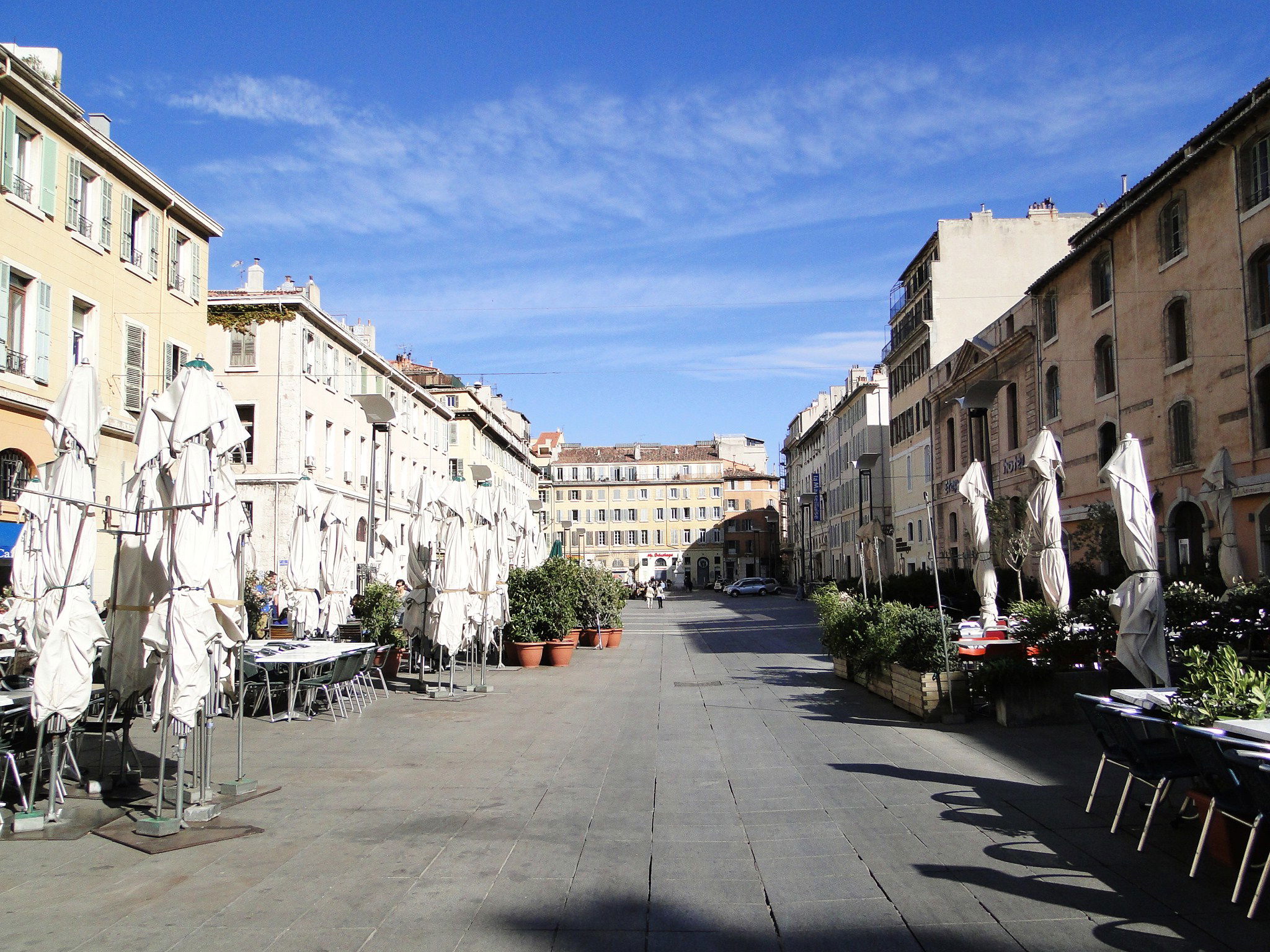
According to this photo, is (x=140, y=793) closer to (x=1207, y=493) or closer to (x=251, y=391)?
(x=1207, y=493)

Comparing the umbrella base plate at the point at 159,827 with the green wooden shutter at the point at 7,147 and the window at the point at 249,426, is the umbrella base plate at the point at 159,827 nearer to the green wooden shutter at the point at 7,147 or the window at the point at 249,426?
the green wooden shutter at the point at 7,147

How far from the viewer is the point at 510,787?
791 centimetres

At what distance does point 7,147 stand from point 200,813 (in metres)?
17.9

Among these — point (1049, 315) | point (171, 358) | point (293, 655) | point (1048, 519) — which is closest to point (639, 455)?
point (1049, 315)

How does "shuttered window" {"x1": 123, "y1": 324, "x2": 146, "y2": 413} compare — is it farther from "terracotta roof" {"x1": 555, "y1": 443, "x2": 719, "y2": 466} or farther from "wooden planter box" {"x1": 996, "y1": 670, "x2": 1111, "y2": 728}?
"terracotta roof" {"x1": 555, "y1": 443, "x2": 719, "y2": 466}

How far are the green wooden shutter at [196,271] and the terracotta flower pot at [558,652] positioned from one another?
49.8 ft

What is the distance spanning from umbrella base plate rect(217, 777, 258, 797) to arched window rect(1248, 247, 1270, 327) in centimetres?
2085

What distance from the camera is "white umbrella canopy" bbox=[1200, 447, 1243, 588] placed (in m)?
15.8

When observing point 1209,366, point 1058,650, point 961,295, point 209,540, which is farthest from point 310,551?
point 961,295

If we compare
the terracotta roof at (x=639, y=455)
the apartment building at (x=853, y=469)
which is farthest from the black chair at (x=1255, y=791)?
the terracotta roof at (x=639, y=455)

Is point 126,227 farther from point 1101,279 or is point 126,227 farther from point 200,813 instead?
point 1101,279

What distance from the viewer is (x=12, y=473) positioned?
1925 cm

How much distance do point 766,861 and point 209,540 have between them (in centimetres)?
422

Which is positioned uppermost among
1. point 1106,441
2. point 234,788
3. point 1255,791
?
point 1106,441
